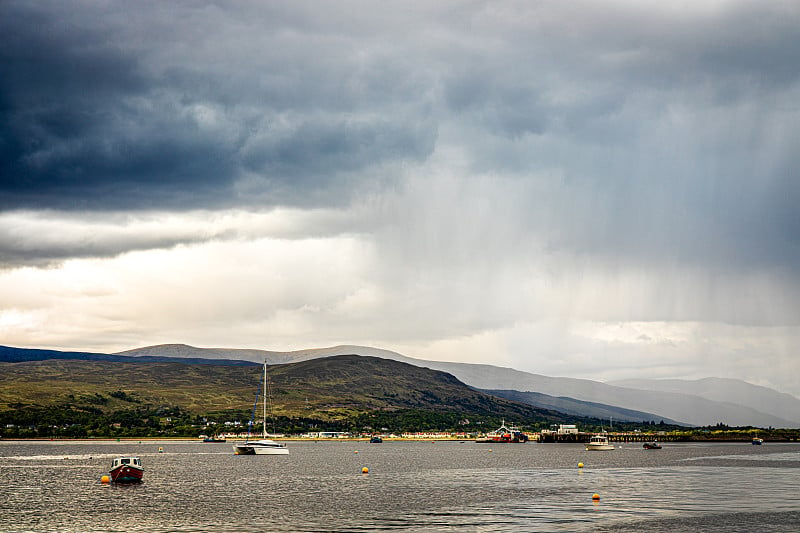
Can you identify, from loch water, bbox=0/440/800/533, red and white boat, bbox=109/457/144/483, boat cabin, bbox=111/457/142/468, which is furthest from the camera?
boat cabin, bbox=111/457/142/468

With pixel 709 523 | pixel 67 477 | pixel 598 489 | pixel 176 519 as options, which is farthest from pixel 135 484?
pixel 709 523

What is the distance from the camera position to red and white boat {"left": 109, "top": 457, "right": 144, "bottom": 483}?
504 ft

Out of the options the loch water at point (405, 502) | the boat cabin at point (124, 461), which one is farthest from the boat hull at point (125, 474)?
the loch water at point (405, 502)

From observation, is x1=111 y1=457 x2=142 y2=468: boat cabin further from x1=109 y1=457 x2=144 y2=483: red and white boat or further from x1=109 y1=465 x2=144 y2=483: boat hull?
x1=109 y1=465 x2=144 y2=483: boat hull

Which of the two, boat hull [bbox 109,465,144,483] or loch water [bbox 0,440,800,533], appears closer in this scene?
loch water [bbox 0,440,800,533]

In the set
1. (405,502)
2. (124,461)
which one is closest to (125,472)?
(124,461)

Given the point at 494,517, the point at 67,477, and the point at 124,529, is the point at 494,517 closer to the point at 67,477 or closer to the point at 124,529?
the point at 124,529

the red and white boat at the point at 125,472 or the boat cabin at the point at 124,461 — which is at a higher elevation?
the boat cabin at the point at 124,461

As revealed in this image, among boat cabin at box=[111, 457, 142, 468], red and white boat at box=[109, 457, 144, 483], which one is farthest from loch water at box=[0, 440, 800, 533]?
boat cabin at box=[111, 457, 142, 468]

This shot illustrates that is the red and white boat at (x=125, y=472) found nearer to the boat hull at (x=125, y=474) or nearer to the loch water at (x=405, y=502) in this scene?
the boat hull at (x=125, y=474)

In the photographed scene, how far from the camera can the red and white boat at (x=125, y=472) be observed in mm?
153750

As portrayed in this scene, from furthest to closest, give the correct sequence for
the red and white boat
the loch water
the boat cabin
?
the boat cabin, the red and white boat, the loch water

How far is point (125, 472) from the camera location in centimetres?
15375

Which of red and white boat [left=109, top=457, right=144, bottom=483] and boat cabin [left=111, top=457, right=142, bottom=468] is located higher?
boat cabin [left=111, top=457, right=142, bottom=468]
